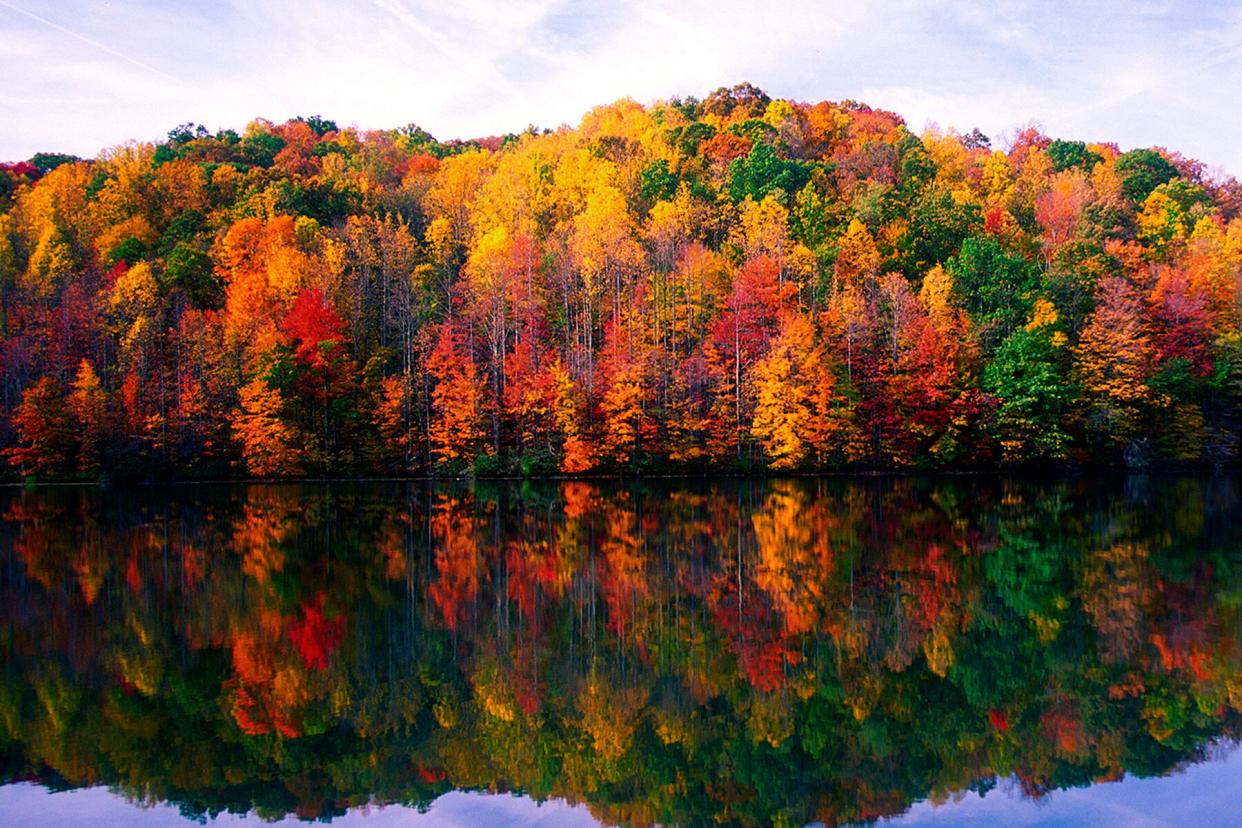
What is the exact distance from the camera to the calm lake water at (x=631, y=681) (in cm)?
801

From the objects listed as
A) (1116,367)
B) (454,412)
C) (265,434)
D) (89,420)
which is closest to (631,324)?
(454,412)

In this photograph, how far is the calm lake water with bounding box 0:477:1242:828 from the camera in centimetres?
801

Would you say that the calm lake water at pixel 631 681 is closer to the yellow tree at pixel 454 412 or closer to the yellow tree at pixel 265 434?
the yellow tree at pixel 265 434

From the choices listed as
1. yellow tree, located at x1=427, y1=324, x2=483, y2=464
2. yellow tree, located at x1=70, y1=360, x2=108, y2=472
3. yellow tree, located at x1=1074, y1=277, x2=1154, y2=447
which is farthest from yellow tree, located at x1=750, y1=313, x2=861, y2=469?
yellow tree, located at x1=70, y1=360, x2=108, y2=472

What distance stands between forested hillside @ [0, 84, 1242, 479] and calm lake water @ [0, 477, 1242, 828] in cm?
2562

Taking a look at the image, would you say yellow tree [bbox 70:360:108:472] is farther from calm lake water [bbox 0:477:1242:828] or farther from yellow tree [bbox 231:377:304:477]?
calm lake water [bbox 0:477:1242:828]

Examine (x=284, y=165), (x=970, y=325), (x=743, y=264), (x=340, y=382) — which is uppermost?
(x=284, y=165)

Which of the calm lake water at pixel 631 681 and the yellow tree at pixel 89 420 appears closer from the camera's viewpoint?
the calm lake water at pixel 631 681

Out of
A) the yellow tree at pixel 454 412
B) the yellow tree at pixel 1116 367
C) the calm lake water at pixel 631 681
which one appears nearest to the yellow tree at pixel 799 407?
the yellow tree at pixel 1116 367

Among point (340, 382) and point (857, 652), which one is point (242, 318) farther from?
point (857, 652)

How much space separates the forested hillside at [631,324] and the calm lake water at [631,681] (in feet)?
84.0

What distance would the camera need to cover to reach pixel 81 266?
57.8m

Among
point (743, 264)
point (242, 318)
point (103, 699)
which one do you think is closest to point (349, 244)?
point (242, 318)

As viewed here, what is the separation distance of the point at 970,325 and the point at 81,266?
5331 cm
